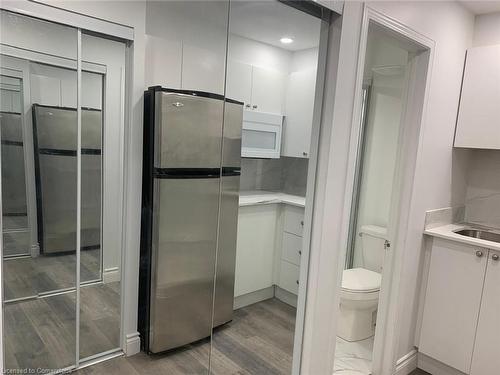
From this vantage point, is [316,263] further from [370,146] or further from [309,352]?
[370,146]

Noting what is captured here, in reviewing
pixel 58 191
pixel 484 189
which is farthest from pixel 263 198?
pixel 484 189

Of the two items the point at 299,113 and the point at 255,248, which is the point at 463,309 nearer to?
the point at 255,248

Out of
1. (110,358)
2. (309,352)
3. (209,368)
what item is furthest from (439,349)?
(110,358)

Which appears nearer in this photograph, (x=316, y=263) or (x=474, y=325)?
(x=316, y=263)

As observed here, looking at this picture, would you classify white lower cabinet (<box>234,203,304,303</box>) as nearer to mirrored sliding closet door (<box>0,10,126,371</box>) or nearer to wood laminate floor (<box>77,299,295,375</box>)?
wood laminate floor (<box>77,299,295,375</box>)

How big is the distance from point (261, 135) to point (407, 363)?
189 centimetres

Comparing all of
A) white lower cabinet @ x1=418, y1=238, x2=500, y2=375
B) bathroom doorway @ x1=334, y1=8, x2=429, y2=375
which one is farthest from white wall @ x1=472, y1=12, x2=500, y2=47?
white lower cabinet @ x1=418, y1=238, x2=500, y2=375

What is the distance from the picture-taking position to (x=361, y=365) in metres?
2.56

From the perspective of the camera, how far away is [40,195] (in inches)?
85.8

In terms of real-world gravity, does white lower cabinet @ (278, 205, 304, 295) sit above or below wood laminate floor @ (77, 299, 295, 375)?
above

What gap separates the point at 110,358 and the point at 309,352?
4.75ft

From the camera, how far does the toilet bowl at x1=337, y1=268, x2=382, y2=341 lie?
272cm

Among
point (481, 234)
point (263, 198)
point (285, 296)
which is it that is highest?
point (263, 198)

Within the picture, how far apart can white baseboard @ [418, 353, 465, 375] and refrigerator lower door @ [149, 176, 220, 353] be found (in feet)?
5.08
